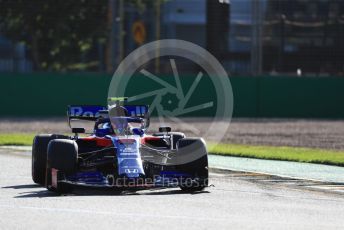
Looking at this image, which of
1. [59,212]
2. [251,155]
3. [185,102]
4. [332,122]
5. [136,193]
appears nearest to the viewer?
[59,212]

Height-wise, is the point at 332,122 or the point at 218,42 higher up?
the point at 218,42

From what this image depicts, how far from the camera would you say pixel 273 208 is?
35.4ft

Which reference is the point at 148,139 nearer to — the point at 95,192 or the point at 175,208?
the point at 95,192

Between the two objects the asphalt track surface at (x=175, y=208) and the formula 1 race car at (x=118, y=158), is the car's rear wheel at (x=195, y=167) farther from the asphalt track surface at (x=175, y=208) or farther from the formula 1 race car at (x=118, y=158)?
the asphalt track surface at (x=175, y=208)

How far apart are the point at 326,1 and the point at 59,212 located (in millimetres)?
23395

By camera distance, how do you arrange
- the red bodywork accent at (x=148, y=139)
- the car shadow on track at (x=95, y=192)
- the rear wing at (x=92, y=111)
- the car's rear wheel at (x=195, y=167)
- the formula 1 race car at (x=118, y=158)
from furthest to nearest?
the rear wing at (x=92, y=111)
the red bodywork accent at (x=148, y=139)
the car's rear wheel at (x=195, y=167)
the formula 1 race car at (x=118, y=158)
the car shadow on track at (x=95, y=192)

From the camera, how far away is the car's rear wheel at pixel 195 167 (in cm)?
1258

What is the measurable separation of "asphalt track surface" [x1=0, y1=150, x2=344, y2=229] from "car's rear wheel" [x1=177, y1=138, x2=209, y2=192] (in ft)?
0.48

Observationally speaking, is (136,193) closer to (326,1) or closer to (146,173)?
(146,173)

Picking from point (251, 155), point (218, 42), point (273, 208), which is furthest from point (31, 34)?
point (273, 208)

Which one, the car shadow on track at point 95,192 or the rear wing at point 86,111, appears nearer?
the car shadow on track at point 95,192

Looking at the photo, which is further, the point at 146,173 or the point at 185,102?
the point at 185,102

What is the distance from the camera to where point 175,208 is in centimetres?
1068

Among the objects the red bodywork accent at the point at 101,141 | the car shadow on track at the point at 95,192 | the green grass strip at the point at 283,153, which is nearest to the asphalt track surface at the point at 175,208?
the car shadow on track at the point at 95,192
